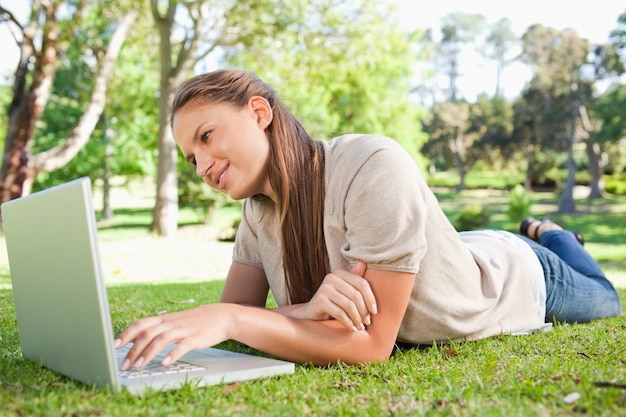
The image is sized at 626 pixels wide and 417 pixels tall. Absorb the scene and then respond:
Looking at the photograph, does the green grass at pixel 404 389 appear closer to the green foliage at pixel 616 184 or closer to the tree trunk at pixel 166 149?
the tree trunk at pixel 166 149

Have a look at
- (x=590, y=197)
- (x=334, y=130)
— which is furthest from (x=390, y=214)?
(x=590, y=197)

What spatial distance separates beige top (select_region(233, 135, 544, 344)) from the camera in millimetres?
2285

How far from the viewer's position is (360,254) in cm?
228

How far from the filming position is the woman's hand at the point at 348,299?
222 cm

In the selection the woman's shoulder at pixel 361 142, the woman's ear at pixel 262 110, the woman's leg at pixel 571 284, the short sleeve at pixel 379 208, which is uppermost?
the woman's ear at pixel 262 110

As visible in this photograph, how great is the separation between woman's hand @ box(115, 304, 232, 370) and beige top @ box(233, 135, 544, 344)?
22.6 inches

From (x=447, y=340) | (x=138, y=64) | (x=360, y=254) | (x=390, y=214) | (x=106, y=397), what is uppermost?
(x=138, y=64)

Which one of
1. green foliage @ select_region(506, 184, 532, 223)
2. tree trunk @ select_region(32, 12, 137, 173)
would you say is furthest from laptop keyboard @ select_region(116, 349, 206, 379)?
green foliage @ select_region(506, 184, 532, 223)

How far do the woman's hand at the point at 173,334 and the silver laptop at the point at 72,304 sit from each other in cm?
6

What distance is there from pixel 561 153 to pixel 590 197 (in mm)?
5047

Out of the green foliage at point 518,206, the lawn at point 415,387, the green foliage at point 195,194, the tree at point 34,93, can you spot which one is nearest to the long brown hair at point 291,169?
the lawn at point 415,387

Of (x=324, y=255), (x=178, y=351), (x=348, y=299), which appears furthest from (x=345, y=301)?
(x=178, y=351)

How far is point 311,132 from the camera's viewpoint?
21484mm

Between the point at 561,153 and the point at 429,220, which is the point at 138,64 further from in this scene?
the point at 429,220
